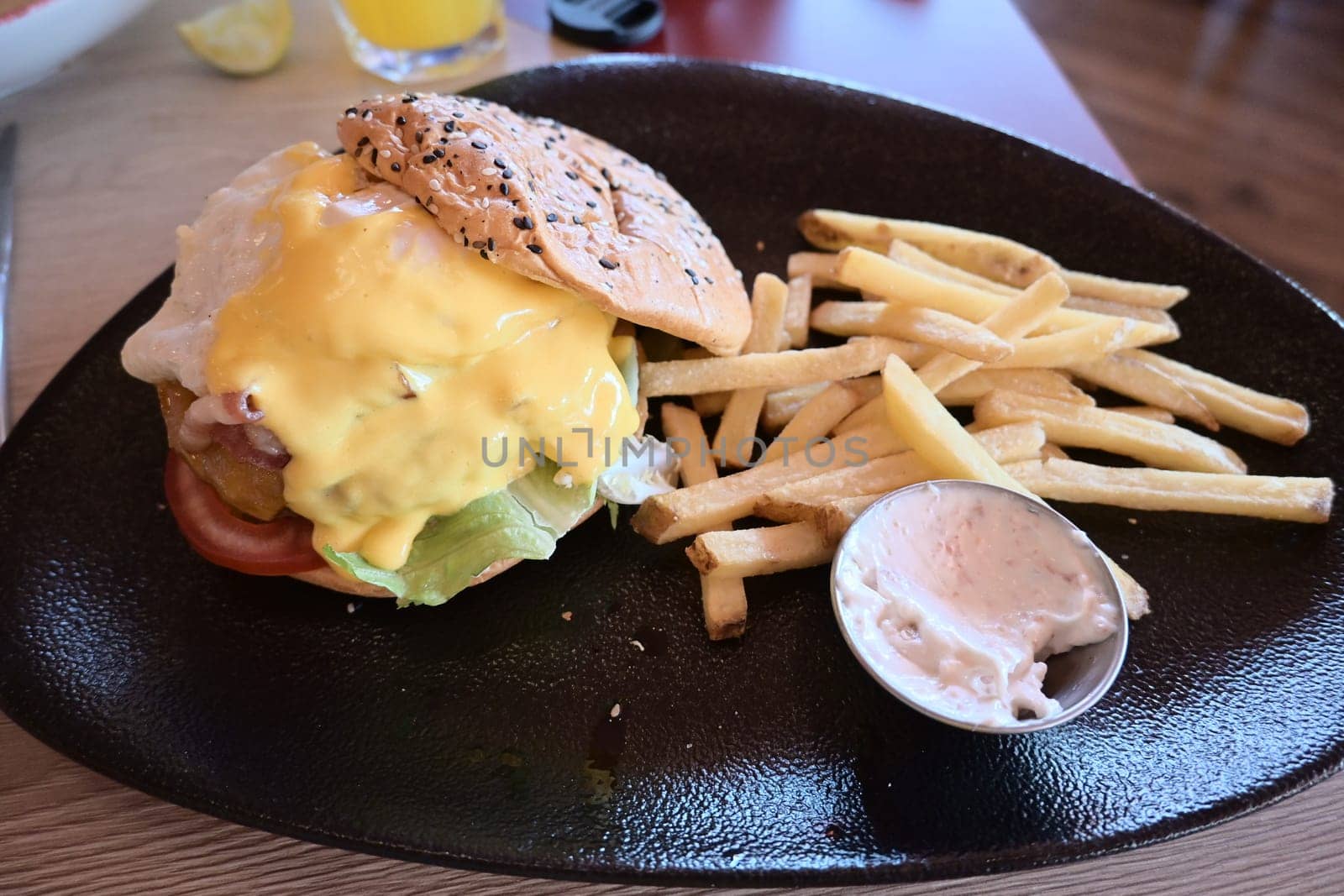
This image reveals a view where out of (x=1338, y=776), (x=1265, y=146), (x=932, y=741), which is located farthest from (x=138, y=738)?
(x=1265, y=146)

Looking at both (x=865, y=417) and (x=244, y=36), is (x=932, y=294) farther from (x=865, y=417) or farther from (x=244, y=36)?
(x=244, y=36)

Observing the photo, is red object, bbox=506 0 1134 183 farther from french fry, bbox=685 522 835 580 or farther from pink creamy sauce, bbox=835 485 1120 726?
french fry, bbox=685 522 835 580

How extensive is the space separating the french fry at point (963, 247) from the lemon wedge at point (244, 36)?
9.05ft

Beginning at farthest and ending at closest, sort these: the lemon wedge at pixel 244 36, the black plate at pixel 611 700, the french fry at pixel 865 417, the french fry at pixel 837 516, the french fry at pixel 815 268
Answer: the lemon wedge at pixel 244 36, the french fry at pixel 815 268, the french fry at pixel 865 417, the french fry at pixel 837 516, the black plate at pixel 611 700

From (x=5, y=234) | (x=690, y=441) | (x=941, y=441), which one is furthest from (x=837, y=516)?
(x=5, y=234)

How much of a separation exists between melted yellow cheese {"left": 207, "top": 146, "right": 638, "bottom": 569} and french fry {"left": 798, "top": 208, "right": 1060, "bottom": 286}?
4.07 feet

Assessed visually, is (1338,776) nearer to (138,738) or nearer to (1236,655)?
(1236,655)

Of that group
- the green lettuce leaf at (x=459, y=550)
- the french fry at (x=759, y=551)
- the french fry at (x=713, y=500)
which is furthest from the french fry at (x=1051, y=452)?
the green lettuce leaf at (x=459, y=550)

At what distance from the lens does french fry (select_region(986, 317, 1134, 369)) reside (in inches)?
101

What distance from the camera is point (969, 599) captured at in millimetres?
2125

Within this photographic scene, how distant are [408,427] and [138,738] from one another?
0.93 metres

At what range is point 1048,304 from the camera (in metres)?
2.50

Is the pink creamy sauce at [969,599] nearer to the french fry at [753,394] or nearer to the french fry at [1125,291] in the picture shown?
the french fry at [753,394]

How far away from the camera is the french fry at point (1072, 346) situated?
2.56m
